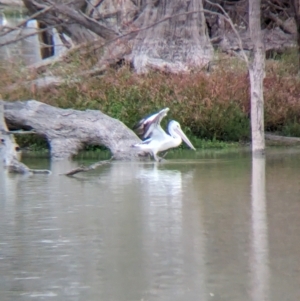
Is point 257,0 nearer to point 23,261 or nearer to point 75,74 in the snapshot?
point 75,74

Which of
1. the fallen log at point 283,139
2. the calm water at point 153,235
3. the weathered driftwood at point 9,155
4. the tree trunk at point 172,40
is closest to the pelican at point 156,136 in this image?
the calm water at point 153,235

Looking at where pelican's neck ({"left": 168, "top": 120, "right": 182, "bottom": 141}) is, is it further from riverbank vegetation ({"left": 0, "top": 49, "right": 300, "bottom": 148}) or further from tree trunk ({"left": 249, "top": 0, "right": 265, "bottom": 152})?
riverbank vegetation ({"left": 0, "top": 49, "right": 300, "bottom": 148})

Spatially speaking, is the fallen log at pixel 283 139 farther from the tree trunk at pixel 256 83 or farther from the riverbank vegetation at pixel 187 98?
the tree trunk at pixel 256 83

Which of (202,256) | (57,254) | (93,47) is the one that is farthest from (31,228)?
(93,47)

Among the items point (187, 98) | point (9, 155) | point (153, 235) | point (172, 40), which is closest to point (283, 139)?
point (187, 98)

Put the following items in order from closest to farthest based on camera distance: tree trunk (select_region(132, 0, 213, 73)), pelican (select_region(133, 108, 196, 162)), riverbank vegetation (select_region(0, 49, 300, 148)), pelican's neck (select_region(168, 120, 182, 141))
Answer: pelican (select_region(133, 108, 196, 162)) → pelican's neck (select_region(168, 120, 182, 141)) → riverbank vegetation (select_region(0, 49, 300, 148)) → tree trunk (select_region(132, 0, 213, 73))

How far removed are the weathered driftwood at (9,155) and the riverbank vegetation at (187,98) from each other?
9.75 feet

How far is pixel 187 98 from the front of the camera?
779 inches

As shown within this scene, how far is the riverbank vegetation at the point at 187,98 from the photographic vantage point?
1973 centimetres

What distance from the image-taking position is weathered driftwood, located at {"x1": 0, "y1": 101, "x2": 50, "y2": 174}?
15.3 metres

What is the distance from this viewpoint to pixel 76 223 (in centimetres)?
1054

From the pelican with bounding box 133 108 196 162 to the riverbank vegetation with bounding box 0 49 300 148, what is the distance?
1863mm

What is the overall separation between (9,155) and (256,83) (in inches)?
186

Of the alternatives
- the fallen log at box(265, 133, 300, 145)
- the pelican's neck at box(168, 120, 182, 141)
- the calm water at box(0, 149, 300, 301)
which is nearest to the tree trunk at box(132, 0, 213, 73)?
the fallen log at box(265, 133, 300, 145)
